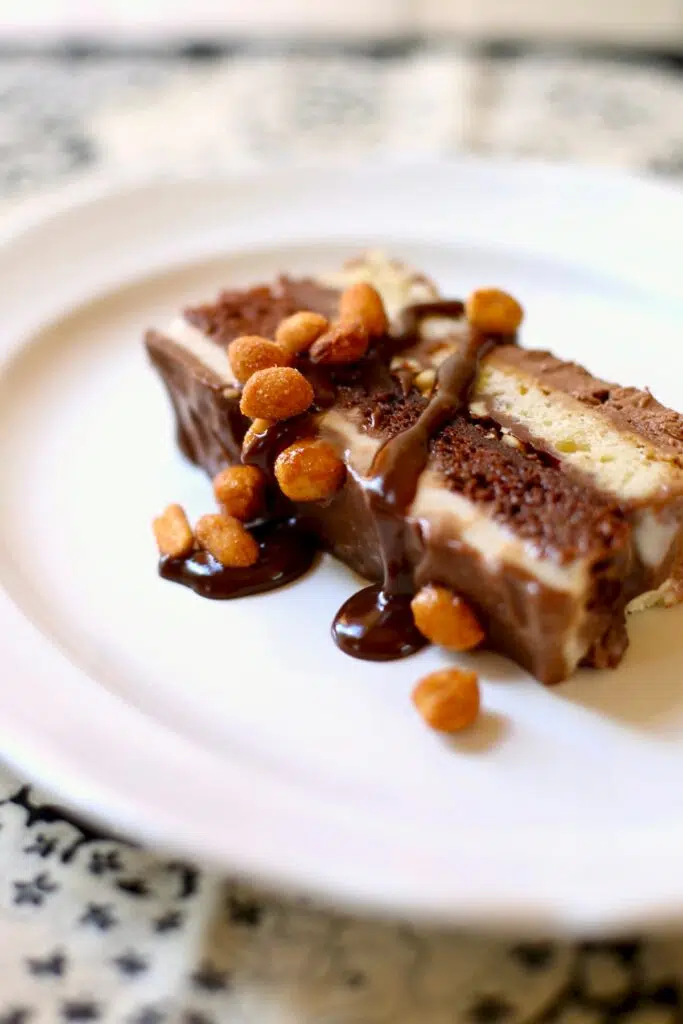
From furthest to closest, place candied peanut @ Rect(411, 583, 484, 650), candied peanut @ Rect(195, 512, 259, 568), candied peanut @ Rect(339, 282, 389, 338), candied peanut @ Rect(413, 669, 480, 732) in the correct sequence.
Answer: candied peanut @ Rect(339, 282, 389, 338)
candied peanut @ Rect(195, 512, 259, 568)
candied peanut @ Rect(411, 583, 484, 650)
candied peanut @ Rect(413, 669, 480, 732)

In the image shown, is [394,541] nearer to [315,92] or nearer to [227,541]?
[227,541]

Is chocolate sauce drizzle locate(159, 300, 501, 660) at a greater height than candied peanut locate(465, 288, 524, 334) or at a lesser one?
lesser

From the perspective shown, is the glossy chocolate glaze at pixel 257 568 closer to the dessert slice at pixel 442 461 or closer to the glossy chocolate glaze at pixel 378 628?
the dessert slice at pixel 442 461

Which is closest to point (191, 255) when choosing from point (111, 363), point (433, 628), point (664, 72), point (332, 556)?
point (111, 363)

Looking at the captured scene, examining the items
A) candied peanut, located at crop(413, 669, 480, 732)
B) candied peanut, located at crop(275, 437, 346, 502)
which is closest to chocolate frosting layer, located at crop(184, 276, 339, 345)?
candied peanut, located at crop(275, 437, 346, 502)

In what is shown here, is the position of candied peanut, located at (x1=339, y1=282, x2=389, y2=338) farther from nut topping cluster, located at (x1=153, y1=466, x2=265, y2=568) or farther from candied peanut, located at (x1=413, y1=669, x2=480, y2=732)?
candied peanut, located at (x1=413, y1=669, x2=480, y2=732)

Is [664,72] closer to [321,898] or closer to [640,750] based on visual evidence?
[640,750]

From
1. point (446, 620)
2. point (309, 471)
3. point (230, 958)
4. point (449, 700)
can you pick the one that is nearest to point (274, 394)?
point (309, 471)
